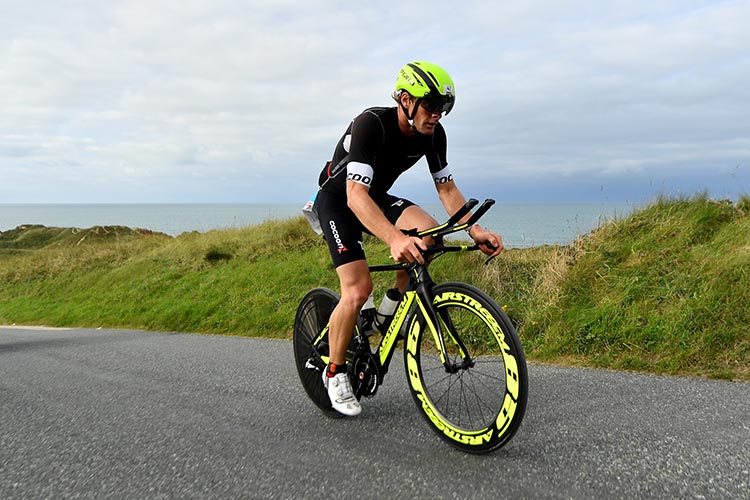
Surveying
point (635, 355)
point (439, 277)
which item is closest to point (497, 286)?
point (439, 277)

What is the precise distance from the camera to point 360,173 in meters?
3.56

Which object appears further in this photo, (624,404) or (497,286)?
(497,286)

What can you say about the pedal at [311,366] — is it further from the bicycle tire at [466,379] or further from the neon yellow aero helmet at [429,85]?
the neon yellow aero helmet at [429,85]

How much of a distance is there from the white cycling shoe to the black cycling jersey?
1258 mm

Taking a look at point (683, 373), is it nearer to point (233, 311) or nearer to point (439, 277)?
point (439, 277)

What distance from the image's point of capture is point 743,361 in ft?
15.8

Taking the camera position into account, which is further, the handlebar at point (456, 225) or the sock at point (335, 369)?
the sock at point (335, 369)

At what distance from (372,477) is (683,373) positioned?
125 inches

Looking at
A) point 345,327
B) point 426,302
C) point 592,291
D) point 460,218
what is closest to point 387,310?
point 345,327

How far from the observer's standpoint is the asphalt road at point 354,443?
285cm

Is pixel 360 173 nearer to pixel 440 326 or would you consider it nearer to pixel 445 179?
pixel 445 179

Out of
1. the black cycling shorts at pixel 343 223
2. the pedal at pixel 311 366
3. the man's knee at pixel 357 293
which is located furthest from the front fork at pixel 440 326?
the pedal at pixel 311 366

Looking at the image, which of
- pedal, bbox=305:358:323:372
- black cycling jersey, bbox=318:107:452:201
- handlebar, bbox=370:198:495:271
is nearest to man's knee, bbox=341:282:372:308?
handlebar, bbox=370:198:495:271

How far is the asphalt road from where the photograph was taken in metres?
2.85
